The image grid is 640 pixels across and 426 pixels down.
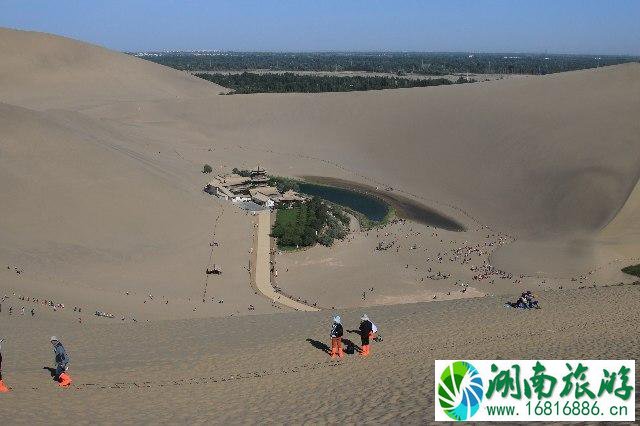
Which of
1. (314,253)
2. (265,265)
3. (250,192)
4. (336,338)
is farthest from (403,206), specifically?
(336,338)

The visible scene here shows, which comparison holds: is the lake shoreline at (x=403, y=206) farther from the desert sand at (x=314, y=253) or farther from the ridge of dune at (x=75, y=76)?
the ridge of dune at (x=75, y=76)

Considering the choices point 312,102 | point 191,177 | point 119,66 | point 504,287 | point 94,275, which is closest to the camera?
point 94,275

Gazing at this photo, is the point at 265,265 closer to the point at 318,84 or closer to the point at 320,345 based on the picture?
the point at 320,345

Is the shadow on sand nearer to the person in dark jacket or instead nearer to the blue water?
the person in dark jacket

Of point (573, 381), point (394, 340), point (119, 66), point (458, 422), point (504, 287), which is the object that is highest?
point (119, 66)

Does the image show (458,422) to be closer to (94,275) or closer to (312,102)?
(94,275)

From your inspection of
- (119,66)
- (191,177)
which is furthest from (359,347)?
(119,66)

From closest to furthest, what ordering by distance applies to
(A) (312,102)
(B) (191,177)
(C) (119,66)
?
(B) (191,177) < (A) (312,102) < (C) (119,66)
